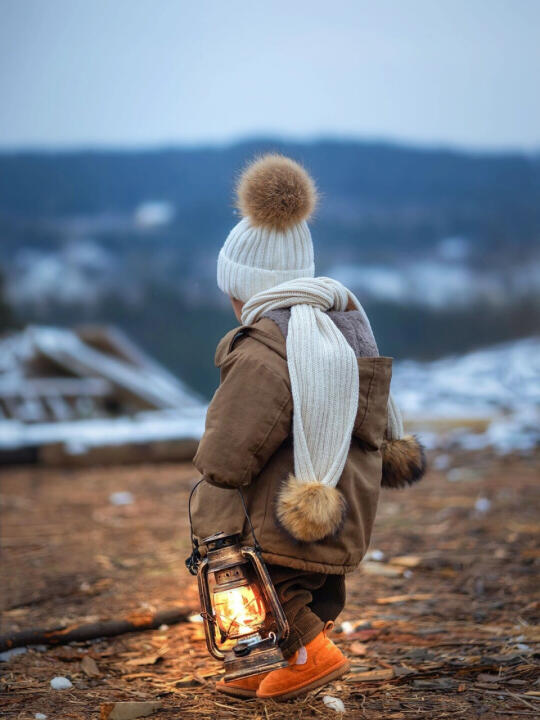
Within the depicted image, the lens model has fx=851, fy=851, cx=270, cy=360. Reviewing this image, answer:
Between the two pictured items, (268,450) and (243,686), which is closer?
(268,450)

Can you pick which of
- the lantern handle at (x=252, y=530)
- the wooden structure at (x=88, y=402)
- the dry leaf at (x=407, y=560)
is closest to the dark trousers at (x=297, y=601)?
the lantern handle at (x=252, y=530)

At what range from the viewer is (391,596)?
316 centimetres

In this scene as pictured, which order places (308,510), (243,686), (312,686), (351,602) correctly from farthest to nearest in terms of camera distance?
1. (351,602)
2. (243,686)
3. (312,686)
4. (308,510)

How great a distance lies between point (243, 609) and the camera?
2100 mm

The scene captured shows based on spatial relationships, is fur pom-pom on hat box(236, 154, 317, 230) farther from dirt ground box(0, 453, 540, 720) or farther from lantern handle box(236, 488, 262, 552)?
dirt ground box(0, 453, 540, 720)

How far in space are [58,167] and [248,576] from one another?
8531mm

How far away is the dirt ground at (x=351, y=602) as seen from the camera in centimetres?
220

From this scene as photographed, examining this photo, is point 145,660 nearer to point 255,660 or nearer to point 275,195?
point 255,660

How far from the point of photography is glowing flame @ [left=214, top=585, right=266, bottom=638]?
2090mm

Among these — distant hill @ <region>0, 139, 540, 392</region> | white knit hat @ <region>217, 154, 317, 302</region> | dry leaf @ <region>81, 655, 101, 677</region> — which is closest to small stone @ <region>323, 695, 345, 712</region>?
dry leaf @ <region>81, 655, 101, 677</region>

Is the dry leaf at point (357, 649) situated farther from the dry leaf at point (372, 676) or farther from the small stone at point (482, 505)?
the small stone at point (482, 505)

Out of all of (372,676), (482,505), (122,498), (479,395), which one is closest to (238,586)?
(372,676)

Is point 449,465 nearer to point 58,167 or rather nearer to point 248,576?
point 248,576

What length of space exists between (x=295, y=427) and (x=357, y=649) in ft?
3.21
